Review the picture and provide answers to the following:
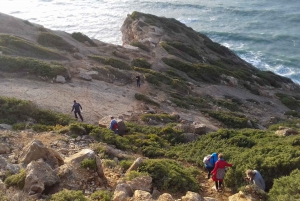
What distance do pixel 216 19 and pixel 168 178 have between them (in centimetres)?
9317

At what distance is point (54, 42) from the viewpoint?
39.0m

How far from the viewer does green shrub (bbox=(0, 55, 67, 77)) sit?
2853cm

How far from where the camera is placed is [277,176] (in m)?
12.7

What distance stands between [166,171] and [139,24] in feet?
153

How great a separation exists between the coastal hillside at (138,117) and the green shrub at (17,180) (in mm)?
35

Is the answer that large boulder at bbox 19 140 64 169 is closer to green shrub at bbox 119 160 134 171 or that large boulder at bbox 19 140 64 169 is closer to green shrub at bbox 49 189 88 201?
green shrub at bbox 49 189 88 201

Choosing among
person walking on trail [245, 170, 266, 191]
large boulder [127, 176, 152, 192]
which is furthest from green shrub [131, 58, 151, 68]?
large boulder [127, 176, 152, 192]

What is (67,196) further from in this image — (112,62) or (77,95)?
(112,62)

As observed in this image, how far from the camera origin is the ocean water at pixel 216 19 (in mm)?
76562

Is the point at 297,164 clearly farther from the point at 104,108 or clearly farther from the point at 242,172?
the point at 104,108

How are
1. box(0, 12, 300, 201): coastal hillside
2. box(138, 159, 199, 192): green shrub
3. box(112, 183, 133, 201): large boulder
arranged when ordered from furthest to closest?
1. box(138, 159, 199, 192): green shrub
2. box(0, 12, 300, 201): coastal hillside
3. box(112, 183, 133, 201): large boulder

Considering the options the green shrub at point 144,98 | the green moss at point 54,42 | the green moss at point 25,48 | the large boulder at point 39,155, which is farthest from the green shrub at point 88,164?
the green moss at point 54,42

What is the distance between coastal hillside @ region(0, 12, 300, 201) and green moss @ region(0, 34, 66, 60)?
3.9 inches

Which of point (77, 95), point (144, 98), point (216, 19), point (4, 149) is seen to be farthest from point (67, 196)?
point (216, 19)
